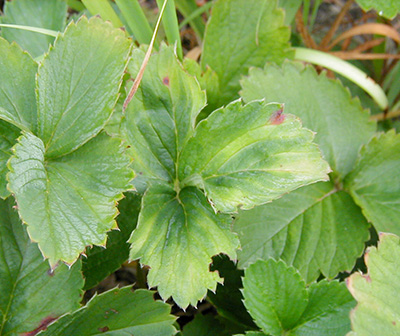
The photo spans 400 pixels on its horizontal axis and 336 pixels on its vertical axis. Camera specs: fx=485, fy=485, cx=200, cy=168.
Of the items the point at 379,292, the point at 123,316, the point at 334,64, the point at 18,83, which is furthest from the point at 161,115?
the point at 334,64

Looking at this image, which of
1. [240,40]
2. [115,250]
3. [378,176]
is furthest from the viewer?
[240,40]

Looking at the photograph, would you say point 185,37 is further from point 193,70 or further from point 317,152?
point 317,152

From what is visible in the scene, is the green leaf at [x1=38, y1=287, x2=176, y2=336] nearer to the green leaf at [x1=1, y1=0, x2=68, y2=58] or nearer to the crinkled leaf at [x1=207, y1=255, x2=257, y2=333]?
the crinkled leaf at [x1=207, y1=255, x2=257, y2=333]

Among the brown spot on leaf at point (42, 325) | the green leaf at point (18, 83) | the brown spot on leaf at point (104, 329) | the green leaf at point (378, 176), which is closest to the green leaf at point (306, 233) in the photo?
the green leaf at point (378, 176)

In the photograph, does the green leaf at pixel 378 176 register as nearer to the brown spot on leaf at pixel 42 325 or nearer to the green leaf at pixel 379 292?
the green leaf at pixel 379 292

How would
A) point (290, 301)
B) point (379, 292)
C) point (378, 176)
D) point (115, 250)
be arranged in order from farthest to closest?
point (378, 176), point (115, 250), point (290, 301), point (379, 292)

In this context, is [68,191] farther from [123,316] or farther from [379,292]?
[379,292]

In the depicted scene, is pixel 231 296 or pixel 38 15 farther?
pixel 38 15
